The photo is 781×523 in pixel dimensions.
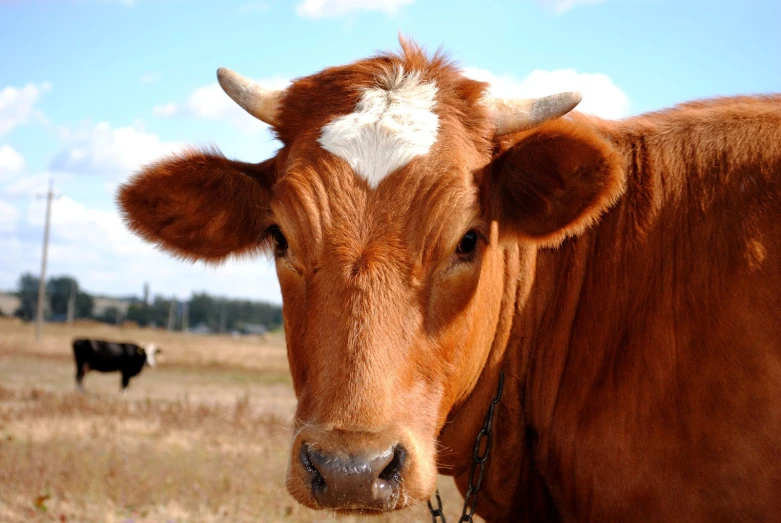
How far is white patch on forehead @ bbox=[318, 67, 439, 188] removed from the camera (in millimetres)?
3047

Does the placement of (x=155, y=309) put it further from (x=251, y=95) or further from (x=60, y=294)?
(x=251, y=95)

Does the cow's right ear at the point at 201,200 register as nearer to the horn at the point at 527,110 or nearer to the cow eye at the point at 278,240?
the cow eye at the point at 278,240

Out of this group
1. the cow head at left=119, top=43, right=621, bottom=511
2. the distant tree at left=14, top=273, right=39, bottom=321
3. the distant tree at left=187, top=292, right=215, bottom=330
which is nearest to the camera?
the cow head at left=119, top=43, right=621, bottom=511

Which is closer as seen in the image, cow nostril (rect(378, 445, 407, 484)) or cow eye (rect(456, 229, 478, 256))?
cow nostril (rect(378, 445, 407, 484))

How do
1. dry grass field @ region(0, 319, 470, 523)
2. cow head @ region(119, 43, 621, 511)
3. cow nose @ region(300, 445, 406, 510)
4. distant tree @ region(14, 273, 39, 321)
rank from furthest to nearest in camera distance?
distant tree @ region(14, 273, 39, 321) → dry grass field @ region(0, 319, 470, 523) → cow head @ region(119, 43, 621, 511) → cow nose @ region(300, 445, 406, 510)

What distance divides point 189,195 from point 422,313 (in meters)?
1.54

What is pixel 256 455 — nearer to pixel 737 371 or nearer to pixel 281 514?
pixel 281 514

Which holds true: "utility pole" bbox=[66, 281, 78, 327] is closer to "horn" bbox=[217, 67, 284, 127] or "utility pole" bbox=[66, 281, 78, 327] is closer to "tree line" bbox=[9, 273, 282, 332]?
"tree line" bbox=[9, 273, 282, 332]

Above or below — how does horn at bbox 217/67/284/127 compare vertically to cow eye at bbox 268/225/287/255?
above

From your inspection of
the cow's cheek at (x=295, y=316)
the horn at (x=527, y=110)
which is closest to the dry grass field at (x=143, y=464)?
the cow's cheek at (x=295, y=316)

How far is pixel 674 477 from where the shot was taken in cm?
289

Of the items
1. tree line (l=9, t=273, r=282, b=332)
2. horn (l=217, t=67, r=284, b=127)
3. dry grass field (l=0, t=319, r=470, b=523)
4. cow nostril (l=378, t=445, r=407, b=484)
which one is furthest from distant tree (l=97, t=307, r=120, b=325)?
cow nostril (l=378, t=445, r=407, b=484)

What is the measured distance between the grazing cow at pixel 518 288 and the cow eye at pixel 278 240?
0.04 ft

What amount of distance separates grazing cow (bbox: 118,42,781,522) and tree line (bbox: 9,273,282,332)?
75681 mm
